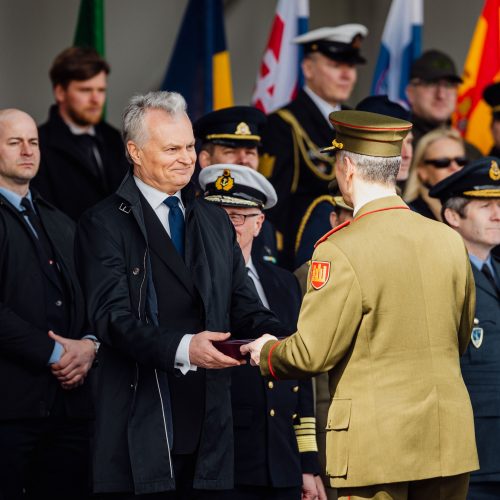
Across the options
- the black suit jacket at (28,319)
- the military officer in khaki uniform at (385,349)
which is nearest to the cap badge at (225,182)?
the black suit jacket at (28,319)

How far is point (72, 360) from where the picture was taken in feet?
17.6

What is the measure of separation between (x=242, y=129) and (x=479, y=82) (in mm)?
2784

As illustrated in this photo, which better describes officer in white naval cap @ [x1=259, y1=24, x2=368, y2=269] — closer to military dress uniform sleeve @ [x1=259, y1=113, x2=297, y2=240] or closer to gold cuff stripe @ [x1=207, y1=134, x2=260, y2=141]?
military dress uniform sleeve @ [x1=259, y1=113, x2=297, y2=240]

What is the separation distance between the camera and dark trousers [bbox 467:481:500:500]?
17.5ft

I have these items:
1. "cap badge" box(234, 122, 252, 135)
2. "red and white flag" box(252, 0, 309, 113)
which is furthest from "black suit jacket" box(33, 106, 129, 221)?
"red and white flag" box(252, 0, 309, 113)

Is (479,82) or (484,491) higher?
(479,82)

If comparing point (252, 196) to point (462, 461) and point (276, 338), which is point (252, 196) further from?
point (462, 461)

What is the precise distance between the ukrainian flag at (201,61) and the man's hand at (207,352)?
402 centimetres

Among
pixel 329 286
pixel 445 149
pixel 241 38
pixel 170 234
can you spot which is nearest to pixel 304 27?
pixel 241 38

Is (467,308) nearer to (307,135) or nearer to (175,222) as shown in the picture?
(175,222)

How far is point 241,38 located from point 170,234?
15.9 feet

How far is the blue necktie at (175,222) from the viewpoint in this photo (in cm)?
448

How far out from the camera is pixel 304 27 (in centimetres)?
830

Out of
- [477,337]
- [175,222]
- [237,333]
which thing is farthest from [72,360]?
[477,337]
